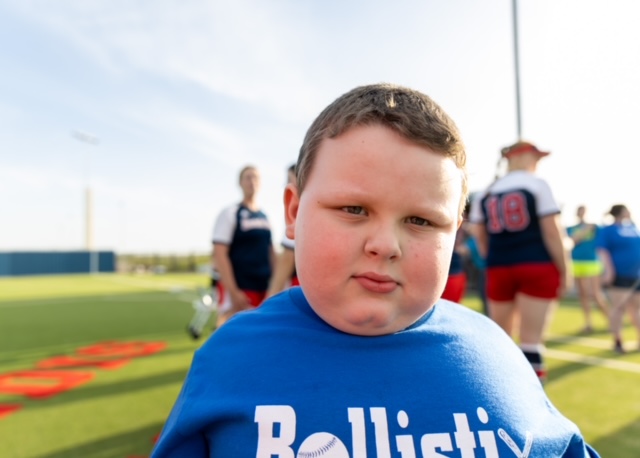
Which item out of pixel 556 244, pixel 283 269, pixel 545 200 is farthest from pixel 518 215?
pixel 283 269

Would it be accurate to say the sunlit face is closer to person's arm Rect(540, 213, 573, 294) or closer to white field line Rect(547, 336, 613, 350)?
person's arm Rect(540, 213, 573, 294)

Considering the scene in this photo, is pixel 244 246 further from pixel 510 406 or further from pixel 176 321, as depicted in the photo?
pixel 176 321

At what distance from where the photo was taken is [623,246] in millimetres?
5516

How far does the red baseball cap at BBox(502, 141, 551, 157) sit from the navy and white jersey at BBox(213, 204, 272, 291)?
83.6 inches

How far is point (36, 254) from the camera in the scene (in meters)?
33.3

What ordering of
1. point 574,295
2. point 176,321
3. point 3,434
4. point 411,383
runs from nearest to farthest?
point 411,383 < point 3,434 < point 176,321 < point 574,295

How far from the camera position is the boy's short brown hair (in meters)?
0.80

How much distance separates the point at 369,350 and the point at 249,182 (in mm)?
3231

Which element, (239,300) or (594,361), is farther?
(594,361)

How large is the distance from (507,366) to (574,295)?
44.3ft

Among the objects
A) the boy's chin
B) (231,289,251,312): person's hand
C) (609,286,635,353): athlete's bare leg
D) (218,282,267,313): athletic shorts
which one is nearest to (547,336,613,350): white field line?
(609,286,635,353): athlete's bare leg

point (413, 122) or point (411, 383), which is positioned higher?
point (413, 122)

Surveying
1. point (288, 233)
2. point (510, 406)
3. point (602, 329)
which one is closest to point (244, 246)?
point (288, 233)

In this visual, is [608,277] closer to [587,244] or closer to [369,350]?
[587,244]
